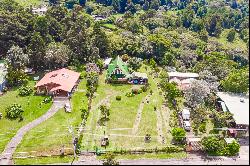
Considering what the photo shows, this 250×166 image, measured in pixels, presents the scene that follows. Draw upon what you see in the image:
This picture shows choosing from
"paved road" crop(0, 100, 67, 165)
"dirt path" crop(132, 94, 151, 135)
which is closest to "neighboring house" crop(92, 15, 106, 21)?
"dirt path" crop(132, 94, 151, 135)

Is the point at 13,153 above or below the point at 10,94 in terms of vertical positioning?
below

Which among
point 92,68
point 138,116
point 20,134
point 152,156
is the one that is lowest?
point 152,156

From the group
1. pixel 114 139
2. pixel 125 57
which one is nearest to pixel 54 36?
pixel 125 57

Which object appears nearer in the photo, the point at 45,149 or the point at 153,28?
the point at 45,149

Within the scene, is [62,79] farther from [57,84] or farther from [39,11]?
[39,11]

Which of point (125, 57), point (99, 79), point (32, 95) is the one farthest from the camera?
point (125, 57)

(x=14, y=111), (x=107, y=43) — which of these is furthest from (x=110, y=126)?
(x=107, y=43)

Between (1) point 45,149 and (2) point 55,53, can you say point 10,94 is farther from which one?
(1) point 45,149

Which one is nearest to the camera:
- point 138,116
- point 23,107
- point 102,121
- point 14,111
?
point 102,121
